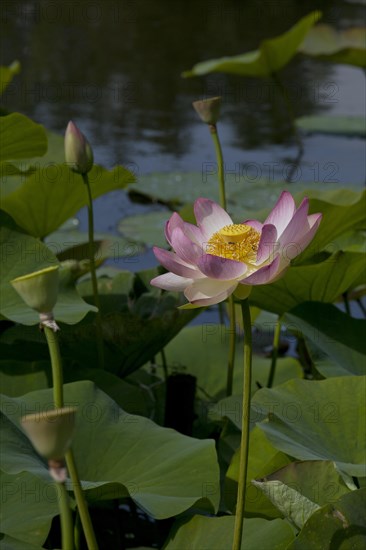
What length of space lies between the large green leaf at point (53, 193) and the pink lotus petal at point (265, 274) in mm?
718

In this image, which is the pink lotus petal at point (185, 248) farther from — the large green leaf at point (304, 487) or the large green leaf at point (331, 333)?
the large green leaf at point (331, 333)

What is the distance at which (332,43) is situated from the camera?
3.34 m

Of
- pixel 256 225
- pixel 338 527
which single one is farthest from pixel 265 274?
pixel 338 527

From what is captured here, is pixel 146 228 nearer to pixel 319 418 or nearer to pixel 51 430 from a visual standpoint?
pixel 319 418

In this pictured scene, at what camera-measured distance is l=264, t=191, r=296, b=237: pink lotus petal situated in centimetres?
79

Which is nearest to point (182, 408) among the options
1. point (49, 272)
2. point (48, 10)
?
point (49, 272)

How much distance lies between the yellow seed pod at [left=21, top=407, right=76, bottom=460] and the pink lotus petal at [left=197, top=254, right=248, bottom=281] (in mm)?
193

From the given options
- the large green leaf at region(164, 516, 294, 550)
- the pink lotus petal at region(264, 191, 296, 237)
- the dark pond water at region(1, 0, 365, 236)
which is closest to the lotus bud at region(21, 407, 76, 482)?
the pink lotus petal at region(264, 191, 296, 237)

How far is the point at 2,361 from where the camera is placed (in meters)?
1.26

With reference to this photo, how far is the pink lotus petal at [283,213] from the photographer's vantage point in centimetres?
79

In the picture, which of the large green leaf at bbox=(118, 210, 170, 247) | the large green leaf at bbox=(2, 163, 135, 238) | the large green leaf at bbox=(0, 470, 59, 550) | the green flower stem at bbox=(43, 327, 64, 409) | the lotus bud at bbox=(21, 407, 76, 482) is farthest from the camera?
the large green leaf at bbox=(118, 210, 170, 247)

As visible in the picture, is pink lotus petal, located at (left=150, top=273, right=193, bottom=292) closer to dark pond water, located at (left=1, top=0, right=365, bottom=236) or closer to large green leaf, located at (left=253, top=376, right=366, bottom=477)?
large green leaf, located at (left=253, top=376, right=366, bottom=477)

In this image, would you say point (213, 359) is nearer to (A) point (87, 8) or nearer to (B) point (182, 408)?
(B) point (182, 408)

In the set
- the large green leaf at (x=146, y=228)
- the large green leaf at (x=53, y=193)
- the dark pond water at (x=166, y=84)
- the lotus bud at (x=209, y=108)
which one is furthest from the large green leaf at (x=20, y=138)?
the dark pond water at (x=166, y=84)
